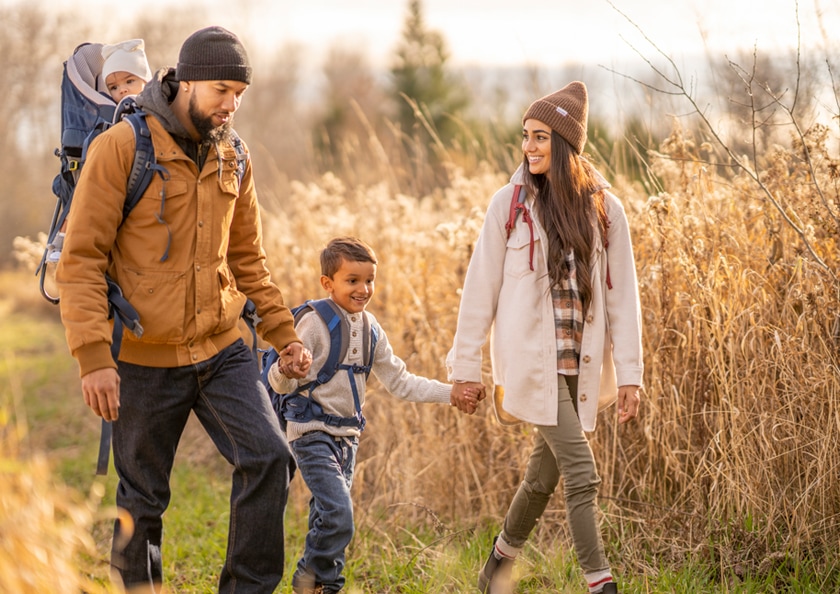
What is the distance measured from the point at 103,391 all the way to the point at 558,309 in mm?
1724

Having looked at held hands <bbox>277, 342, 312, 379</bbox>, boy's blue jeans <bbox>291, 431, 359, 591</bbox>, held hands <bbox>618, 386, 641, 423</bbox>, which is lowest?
boy's blue jeans <bbox>291, 431, 359, 591</bbox>

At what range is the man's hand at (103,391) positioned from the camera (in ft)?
10.7

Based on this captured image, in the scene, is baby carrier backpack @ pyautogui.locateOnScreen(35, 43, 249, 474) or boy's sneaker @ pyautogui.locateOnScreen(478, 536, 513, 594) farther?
boy's sneaker @ pyautogui.locateOnScreen(478, 536, 513, 594)

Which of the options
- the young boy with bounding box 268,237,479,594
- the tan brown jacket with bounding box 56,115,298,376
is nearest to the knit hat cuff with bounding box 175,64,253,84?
the tan brown jacket with bounding box 56,115,298,376

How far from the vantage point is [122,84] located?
4195 mm

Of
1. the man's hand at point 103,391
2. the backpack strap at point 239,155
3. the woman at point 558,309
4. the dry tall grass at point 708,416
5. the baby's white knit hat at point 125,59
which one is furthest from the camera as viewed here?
the dry tall grass at point 708,416

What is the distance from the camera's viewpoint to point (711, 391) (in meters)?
4.68

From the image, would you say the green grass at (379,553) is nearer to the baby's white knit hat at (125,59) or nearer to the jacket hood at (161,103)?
the jacket hood at (161,103)

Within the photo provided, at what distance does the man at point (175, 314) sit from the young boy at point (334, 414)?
25cm

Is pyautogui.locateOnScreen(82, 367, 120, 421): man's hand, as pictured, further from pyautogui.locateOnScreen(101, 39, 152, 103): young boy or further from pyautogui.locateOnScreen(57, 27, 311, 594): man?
pyautogui.locateOnScreen(101, 39, 152, 103): young boy

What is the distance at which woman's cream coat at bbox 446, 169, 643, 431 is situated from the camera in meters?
3.88

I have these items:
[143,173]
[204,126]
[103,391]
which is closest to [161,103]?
[204,126]

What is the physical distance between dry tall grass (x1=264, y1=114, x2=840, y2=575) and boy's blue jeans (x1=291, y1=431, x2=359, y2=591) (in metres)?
0.82

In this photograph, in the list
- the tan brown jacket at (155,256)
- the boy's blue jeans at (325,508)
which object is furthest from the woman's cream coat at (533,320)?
the tan brown jacket at (155,256)
